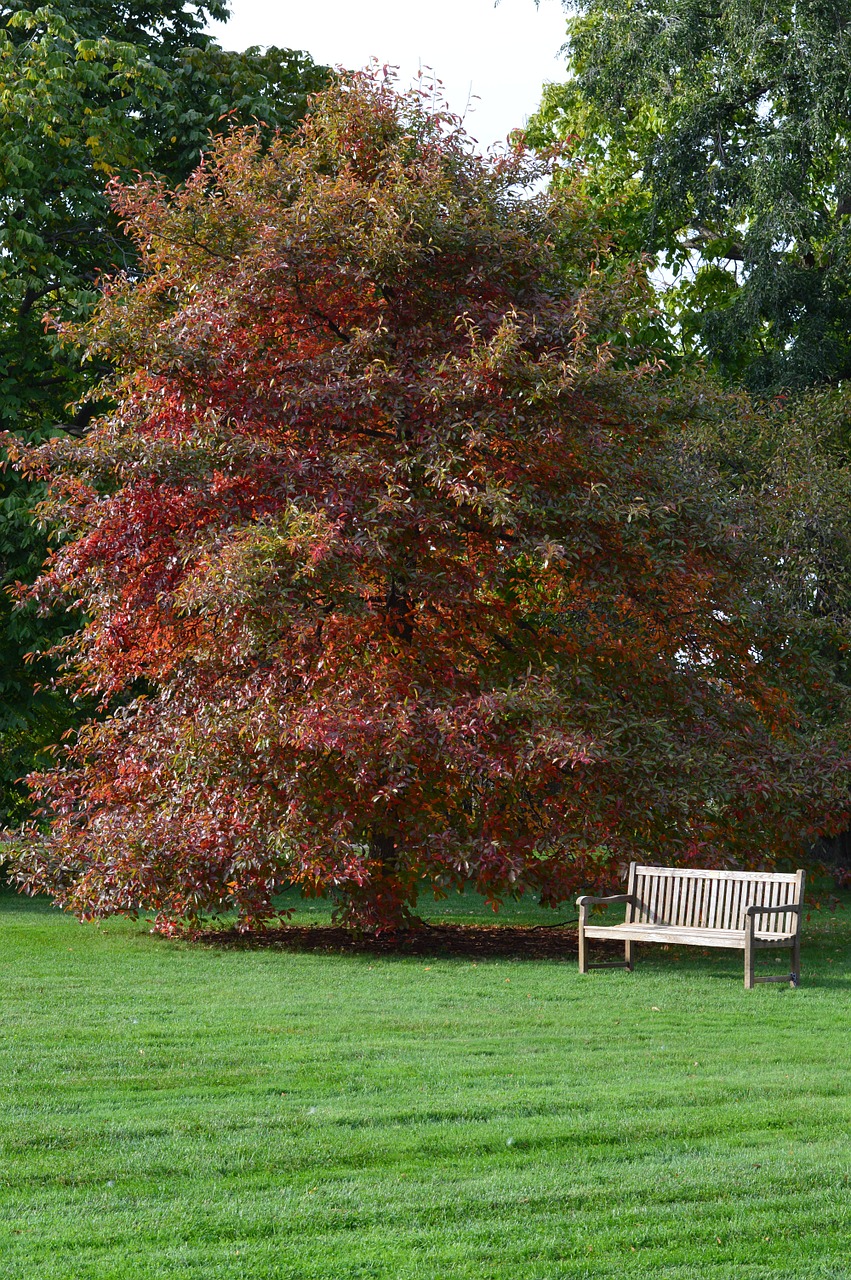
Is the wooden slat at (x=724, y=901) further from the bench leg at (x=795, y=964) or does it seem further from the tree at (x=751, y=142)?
the tree at (x=751, y=142)

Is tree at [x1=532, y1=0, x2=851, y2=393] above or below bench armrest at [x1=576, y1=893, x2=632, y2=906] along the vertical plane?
above

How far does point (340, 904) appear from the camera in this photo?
1351cm

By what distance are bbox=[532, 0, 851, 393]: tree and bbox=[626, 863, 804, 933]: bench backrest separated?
1203cm

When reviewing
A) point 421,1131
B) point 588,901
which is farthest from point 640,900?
point 421,1131

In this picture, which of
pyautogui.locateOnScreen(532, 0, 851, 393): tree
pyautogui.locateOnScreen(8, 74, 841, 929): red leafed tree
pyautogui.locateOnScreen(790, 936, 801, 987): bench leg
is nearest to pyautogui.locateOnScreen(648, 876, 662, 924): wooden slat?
pyautogui.locateOnScreen(8, 74, 841, 929): red leafed tree

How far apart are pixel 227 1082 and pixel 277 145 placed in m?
10.1

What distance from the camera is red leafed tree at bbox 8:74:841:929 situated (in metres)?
12.3

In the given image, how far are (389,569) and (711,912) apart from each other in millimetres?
4051

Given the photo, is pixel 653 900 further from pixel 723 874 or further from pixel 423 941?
pixel 423 941

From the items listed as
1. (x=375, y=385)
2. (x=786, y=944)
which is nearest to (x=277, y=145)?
(x=375, y=385)

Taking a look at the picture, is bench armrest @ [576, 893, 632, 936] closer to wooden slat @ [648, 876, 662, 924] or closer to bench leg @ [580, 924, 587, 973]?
bench leg @ [580, 924, 587, 973]

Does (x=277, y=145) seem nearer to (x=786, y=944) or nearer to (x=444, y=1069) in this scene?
(x=786, y=944)

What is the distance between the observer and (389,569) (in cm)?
1296

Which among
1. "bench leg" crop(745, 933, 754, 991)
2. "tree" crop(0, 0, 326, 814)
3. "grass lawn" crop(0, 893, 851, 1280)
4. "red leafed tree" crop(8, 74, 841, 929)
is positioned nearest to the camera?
"grass lawn" crop(0, 893, 851, 1280)
